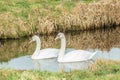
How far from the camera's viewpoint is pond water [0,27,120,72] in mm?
20281

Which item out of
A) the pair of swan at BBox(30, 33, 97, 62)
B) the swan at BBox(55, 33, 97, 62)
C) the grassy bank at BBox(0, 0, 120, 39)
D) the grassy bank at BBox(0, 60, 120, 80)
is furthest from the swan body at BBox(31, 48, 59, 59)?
the grassy bank at BBox(0, 60, 120, 80)

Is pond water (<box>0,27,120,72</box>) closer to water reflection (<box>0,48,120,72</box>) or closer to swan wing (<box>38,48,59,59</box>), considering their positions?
water reflection (<box>0,48,120,72</box>)

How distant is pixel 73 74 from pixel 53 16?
43.8ft

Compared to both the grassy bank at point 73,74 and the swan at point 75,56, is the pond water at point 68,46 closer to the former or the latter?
the swan at point 75,56

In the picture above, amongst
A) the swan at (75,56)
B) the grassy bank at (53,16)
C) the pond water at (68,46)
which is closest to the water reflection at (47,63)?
the pond water at (68,46)

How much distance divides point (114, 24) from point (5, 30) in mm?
6534

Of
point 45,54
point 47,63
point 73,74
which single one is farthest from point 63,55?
point 73,74

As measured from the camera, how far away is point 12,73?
13805 millimetres

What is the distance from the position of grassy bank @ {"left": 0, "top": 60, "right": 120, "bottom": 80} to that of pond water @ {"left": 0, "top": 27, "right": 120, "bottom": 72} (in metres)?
4.74

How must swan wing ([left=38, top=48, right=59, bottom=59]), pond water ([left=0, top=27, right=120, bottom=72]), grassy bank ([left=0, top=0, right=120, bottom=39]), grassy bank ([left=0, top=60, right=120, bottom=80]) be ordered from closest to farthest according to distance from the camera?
1. grassy bank ([left=0, top=60, right=120, bottom=80])
2. pond water ([left=0, top=27, right=120, bottom=72])
3. swan wing ([left=38, top=48, right=59, bottom=59])
4. grassy bank ([left=0, top=0, right=120, bottom=39])

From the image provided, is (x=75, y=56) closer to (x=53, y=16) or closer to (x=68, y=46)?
(x=68, y=46)

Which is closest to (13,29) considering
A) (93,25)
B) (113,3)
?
(93,25)

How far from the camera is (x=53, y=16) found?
27031 mm

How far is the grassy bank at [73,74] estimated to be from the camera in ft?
42.5
